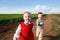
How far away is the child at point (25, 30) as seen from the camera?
5.38 metres

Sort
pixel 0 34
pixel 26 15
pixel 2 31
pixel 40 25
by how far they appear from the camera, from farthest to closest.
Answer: pixel 2 31, pixel 0 34, pixel 40 25, pixel 26 15

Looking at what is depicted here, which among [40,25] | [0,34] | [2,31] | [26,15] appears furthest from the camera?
[2,31]

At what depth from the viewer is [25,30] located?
18.1 ft

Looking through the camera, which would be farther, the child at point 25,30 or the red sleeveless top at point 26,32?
the red sleeveless top at point 26,32

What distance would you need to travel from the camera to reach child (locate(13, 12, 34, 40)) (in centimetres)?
538

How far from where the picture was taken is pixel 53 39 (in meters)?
12.6

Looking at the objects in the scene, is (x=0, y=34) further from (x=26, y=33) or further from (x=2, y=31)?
(x=26, y=33)

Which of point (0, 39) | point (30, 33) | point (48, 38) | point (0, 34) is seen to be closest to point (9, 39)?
point (0, 39)

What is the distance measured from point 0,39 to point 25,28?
6.94m

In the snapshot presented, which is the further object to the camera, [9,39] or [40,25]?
[9,39]

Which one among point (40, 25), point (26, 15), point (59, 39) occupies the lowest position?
point (59, 39)

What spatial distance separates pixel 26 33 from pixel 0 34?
815 centimetres

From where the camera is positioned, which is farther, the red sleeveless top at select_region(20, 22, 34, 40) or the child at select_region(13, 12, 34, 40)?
the red sleeveless top at select_region(20, 22, 34, 40)

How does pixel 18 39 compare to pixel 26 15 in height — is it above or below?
below
